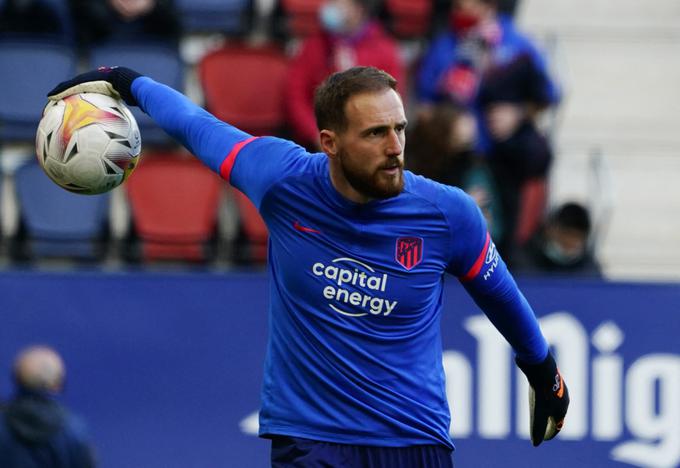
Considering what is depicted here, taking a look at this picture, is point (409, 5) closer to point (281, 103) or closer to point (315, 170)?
point (281, 103)

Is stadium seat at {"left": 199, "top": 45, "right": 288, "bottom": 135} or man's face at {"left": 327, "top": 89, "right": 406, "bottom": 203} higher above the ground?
stadium seat at {"left": 199, "top": 45, "right": 288, "bottom": 135}

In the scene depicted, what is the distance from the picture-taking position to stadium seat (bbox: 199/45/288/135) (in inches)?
387

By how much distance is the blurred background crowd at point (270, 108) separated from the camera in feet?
29.5

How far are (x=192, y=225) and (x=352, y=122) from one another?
5342 millimetres

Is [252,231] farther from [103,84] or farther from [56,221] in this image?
[103,84]

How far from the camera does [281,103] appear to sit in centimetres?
980

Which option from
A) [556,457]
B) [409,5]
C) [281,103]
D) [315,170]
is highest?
[409,5]

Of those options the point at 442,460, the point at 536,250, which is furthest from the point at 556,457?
the point at 442,460

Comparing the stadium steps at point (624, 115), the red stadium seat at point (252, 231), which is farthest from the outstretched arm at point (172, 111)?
the stadium steps at point (624, 115)

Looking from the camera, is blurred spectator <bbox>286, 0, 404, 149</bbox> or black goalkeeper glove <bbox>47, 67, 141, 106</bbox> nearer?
black goalkeeper glove <bbox>47, 67, 141, 106</bbox>

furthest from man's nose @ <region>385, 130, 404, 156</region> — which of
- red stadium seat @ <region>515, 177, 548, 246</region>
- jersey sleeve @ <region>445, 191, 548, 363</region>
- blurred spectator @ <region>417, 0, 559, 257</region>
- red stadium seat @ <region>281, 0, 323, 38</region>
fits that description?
red stadium seat @ <region>281, 0, 323, 38</region>

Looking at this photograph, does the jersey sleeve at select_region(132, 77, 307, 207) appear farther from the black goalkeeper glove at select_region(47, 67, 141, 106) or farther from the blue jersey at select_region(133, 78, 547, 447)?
the black goalkeeper glove at select_region(47, 67, 141, 106)

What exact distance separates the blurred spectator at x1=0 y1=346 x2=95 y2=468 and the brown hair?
11.9 ft

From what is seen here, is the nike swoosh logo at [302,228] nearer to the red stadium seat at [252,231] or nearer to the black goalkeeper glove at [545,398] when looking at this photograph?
the black goalkeeper glove at [545,398]
